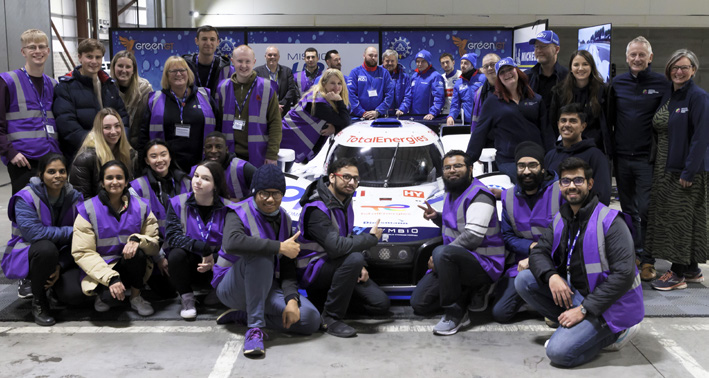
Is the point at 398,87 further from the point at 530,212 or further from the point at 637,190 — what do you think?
the point at 530,212

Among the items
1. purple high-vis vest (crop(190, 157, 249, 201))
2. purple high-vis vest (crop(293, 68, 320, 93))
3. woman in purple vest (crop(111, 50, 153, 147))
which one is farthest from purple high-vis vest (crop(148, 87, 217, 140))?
purple high-vis vest (crop(293, 68, 320, 93))

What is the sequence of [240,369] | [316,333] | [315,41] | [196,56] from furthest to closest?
[315,41] → [196,56] → [316,333] → [240,369]

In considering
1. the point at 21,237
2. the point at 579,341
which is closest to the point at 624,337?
the point at 579,341

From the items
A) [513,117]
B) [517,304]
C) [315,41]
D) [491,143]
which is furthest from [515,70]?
[315,41]

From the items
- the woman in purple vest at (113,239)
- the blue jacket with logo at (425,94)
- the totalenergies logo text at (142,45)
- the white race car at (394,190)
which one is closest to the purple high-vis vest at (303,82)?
the blue jacket with logo at (425,94)

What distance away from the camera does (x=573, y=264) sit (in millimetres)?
4566

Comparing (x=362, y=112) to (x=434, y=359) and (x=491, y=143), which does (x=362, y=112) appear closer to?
(x=491, y=143)

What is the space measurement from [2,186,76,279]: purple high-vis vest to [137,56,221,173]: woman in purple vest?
3.57ft

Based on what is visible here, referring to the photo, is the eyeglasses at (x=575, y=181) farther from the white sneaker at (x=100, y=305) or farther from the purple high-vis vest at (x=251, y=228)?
the white sneaker at (x=100, y=305)

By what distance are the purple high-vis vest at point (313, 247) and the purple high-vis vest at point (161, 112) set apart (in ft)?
5.34

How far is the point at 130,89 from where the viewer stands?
21.3ft

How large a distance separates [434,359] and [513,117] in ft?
8.11

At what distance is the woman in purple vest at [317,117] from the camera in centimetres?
745

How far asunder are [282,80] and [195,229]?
13.7 ft
